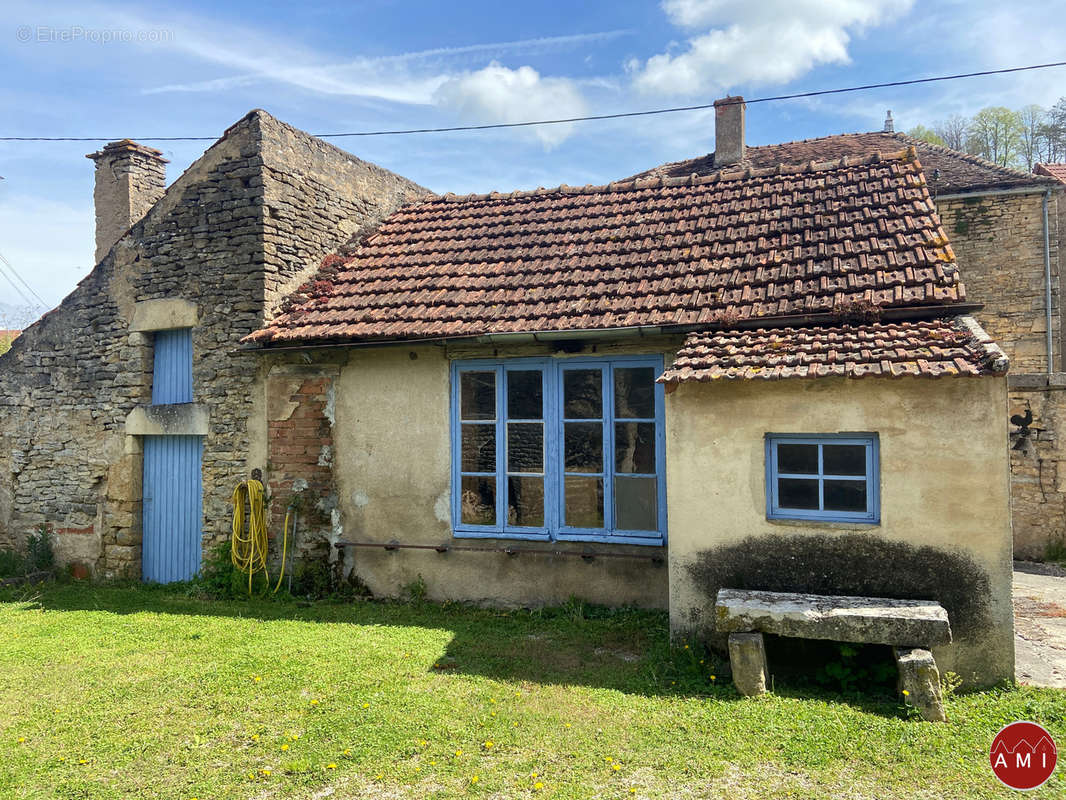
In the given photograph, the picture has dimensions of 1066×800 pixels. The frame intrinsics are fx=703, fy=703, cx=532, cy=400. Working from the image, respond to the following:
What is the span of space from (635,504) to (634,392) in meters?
1.17

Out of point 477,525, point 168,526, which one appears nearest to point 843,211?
point 477,525

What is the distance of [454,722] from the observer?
490 cm

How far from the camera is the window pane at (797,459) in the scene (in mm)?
5879

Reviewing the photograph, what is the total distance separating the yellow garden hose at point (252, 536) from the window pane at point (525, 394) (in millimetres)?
3047

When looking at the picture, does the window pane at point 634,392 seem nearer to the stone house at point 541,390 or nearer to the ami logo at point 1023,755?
the stone house at point 541,390

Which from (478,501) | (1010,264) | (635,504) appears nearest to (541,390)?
(478,501)

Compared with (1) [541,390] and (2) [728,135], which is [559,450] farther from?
(2) [728,135]

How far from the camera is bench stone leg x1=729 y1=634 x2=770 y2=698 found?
5.14 metres

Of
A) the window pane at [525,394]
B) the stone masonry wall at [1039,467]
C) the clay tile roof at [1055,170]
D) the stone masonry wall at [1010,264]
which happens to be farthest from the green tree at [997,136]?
the window pane at [525,394]

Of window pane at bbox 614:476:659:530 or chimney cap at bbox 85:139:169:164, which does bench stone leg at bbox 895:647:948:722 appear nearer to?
window pane at bbox 614:476:659:530

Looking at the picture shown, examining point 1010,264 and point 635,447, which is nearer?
point 635,447

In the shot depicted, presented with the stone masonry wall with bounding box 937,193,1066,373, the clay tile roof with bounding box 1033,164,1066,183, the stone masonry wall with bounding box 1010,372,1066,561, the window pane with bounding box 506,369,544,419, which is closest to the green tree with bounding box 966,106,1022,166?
the clay tile roof with bounding box 1033,164,1066,183

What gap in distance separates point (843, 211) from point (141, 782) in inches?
326

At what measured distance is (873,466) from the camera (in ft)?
18.6
